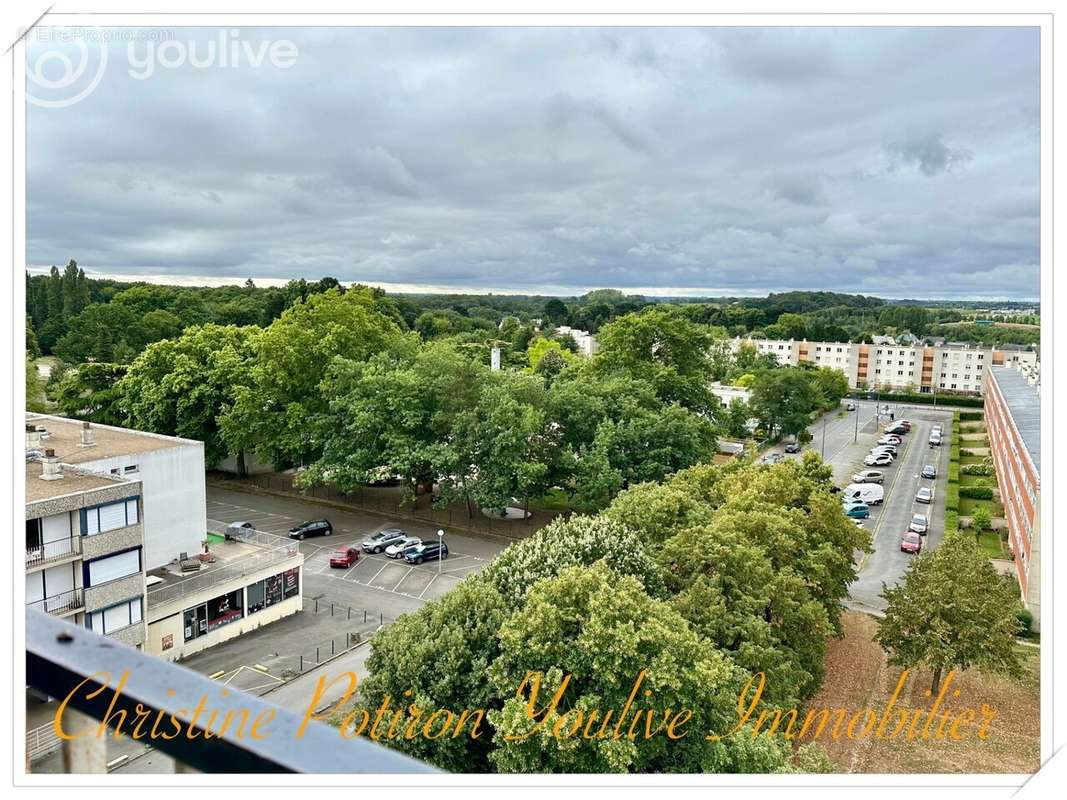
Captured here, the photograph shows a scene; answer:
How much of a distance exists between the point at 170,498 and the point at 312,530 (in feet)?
19.7

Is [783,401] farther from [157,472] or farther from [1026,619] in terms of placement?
[157,472]

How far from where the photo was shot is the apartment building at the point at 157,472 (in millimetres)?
15508

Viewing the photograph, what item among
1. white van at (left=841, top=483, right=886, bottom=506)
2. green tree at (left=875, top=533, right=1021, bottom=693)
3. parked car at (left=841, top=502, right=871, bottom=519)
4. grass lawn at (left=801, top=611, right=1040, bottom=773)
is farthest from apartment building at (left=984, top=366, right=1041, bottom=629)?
parked car at (left=841, top=502, right=871, bottom=519)

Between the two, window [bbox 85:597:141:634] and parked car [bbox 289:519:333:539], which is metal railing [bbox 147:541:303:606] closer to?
window [bbox 85:597:141:634]

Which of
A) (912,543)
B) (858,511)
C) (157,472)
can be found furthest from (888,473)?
(157,472)

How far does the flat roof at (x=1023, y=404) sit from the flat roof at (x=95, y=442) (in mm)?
19492

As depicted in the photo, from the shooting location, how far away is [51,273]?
48.8 metres

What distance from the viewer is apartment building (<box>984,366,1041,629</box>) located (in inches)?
695

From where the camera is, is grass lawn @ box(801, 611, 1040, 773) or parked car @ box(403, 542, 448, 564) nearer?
grass lawn @ box(801, 611, 1040, 773)

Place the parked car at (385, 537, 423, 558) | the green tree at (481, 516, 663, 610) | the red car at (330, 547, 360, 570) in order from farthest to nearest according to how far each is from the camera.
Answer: the parked car at (385, 537, 423, 558), the red car at (330, 547, 360, 570), the green tree at (481, 516, 663, 610)
